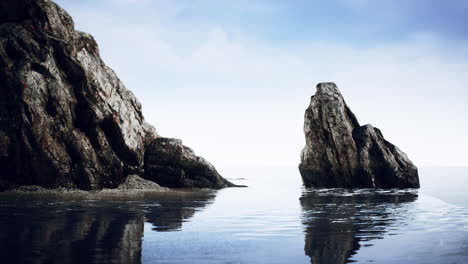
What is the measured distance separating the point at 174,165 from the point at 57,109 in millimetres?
15197

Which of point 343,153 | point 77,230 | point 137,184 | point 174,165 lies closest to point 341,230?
point 77,230

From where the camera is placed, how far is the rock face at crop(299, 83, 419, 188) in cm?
5584

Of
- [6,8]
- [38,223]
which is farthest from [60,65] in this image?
[38,223]

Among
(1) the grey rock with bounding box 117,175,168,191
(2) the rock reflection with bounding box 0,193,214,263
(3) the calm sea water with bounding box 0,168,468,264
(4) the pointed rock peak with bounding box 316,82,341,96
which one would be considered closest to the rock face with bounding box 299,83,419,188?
(4) the pointed rock peak with bounding box 316,82,341,96

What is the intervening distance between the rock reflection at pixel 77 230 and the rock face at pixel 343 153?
35.6m

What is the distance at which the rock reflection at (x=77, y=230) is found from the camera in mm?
11805

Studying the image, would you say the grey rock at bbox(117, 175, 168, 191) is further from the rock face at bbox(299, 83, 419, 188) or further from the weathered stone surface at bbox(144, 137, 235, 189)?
the rock face at bbox(299, 83, 419, 188)

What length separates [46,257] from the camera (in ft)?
37.6

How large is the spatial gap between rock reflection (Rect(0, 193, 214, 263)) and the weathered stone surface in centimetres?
2276

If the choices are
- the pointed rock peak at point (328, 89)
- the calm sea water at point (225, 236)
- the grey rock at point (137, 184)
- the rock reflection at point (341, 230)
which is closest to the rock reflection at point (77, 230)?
the calm sea water at point (225, 236)

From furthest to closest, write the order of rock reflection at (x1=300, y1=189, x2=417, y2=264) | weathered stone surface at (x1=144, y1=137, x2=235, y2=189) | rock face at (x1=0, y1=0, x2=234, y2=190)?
weathered stone surface at (x1=144, y1=137, x2=235, y2=189) < rock face at (x1=0, y1=0, x2=234, y2=190) < rock reflection at (x1=300, y1=189, x2=417, y2=264)

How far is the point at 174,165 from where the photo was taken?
50.6 metres

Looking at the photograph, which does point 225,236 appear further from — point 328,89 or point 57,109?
point 328,89

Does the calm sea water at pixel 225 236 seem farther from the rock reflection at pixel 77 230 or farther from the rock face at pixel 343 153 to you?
the rock face at pixel 343 153
